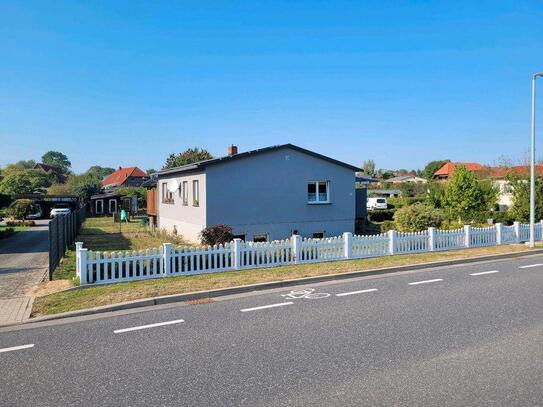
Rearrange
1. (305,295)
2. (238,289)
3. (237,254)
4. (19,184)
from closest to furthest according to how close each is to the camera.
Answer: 1. (305,295)
2. (238,289)
3. (237,254)
4. (19,184)

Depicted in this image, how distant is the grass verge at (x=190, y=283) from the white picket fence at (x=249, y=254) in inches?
16.6

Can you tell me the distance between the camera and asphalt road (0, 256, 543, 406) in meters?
4.47

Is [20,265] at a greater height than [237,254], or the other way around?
[237,254]

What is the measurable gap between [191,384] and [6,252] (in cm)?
1688

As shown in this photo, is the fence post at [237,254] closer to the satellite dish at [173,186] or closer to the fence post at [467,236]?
the fence post at [467,236]

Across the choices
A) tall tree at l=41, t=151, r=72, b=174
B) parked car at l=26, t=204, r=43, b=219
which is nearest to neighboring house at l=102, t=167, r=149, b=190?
parked car at l=26, t=204, r=43, b=219

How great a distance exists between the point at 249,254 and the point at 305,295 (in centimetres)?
354

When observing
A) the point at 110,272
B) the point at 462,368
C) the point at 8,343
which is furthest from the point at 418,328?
the point at 110,272

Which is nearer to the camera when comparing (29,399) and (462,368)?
(29,399)

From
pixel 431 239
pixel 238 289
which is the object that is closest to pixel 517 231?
pixel 431 239

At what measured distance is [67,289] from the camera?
969 centimetres

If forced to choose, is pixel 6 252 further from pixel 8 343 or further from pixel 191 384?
pixel 191 384

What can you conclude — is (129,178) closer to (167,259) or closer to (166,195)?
(166,195)

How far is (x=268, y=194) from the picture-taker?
20312 millimetres
